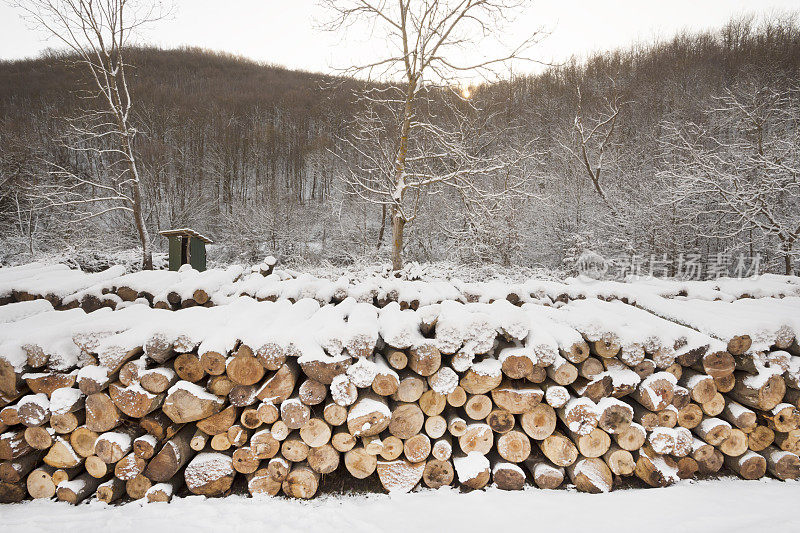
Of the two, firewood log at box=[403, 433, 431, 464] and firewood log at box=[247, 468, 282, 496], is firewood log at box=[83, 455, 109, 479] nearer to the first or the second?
firewood log at box=[247, 468, 282, 496]

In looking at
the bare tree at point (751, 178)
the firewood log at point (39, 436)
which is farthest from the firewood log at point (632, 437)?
the bare tree at point (751, 178)

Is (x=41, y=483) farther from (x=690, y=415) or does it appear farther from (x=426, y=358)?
(x=690, y=415)

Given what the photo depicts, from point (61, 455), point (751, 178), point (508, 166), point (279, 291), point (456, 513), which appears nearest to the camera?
point (456, 513)

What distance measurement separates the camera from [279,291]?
4688 millimetres

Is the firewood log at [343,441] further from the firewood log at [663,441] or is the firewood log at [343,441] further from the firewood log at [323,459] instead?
the firewood log at [663,441]

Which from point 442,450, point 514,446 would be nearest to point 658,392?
point 514,446

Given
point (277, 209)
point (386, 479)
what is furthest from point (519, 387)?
point (277, 209)

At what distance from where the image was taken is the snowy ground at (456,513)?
2.16 meters

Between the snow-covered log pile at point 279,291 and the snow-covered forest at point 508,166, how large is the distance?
9.58 ft

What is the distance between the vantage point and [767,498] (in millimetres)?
2408

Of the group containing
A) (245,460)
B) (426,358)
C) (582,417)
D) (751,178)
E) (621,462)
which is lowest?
(245,460)

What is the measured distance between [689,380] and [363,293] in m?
3.52

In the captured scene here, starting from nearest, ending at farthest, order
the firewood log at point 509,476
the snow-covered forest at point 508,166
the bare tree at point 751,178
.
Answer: the firewood log at point 509,476 < the bare tree at point 751,178 < the snow-covered forest at point 508,166

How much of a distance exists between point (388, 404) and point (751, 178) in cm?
1995
